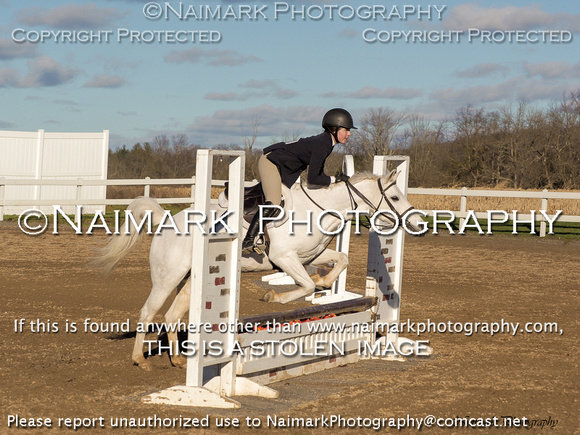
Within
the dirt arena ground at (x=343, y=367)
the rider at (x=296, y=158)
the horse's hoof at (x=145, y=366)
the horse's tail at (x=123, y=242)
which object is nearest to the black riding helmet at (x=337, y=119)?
the rider at (x=296, y=158)

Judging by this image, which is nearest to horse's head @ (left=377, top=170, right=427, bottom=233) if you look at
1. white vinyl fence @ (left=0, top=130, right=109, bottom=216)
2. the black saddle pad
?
the black saddle pad

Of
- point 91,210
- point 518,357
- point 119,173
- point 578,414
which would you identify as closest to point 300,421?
point 578,414

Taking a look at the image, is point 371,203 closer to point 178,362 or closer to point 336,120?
point 336,120

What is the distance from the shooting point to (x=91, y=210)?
21.9 metres

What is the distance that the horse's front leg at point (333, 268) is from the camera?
6.15 m

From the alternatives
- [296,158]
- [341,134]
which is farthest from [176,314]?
[341,134]

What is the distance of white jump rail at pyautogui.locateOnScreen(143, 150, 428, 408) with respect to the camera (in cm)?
464

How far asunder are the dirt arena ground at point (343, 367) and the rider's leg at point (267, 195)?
128 centimetres

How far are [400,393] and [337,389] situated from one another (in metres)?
0.50

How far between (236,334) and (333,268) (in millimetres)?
1529

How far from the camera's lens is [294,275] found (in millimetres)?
6008

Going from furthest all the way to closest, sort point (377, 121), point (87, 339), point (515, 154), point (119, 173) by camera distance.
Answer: point (515, 154) → point (119, 173) → point (377, 121) → point (87, 339)

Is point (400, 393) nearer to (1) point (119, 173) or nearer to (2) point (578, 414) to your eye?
(2) point (578, 414)

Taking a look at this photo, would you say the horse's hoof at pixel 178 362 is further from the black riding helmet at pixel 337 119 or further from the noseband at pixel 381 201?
the black riding helmet at pixel 337 119
